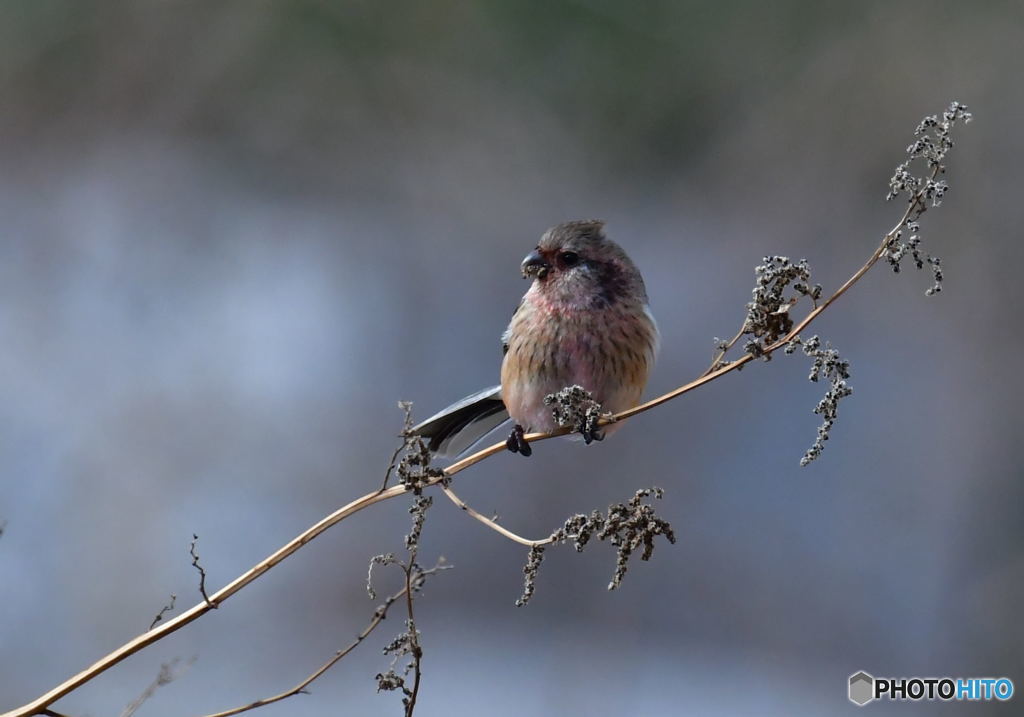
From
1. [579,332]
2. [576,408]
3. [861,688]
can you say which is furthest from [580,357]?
[861,688]

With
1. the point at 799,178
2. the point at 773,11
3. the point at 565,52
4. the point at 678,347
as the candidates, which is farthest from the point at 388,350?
the point at 773,11

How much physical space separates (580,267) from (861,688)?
3262 mm

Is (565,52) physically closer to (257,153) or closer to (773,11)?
(773,11)

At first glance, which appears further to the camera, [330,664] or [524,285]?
[524,285]

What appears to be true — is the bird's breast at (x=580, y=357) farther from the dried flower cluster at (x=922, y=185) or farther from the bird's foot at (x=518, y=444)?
the dried flower cluster at (x=922, y=185)

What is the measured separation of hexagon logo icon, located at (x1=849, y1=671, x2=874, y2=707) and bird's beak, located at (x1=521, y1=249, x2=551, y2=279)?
318 centimetres

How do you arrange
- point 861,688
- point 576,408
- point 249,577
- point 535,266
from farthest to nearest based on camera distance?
point 861,688, point 535,266, point 576,408, point 249,577

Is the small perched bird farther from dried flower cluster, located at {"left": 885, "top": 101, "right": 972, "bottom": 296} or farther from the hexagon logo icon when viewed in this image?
the hexagon logo icon

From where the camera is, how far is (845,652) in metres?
6.07

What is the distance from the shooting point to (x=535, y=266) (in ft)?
9.20

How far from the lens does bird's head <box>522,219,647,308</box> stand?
2848 millimetres

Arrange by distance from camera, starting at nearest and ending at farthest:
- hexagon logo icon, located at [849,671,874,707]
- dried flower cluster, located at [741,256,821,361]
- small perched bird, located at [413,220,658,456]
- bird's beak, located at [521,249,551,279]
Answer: dried flower cluster, located at [741,256,821,361], bird's beak, located at [521,249,551,279], small perched bird, located at [413,220,658,456], hexagon logo icon, located at [849,671,874,707]

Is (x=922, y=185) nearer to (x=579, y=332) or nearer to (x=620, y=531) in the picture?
(x=620, y=531)

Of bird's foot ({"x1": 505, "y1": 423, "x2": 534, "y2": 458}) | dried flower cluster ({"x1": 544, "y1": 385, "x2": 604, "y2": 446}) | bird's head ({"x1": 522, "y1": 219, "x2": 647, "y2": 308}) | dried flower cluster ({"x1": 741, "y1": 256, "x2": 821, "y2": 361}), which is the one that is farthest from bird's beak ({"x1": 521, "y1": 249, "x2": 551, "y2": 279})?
dried flower cluster ({"x1": 741, "y1": 256, "x2": 821, "y2": 361})
